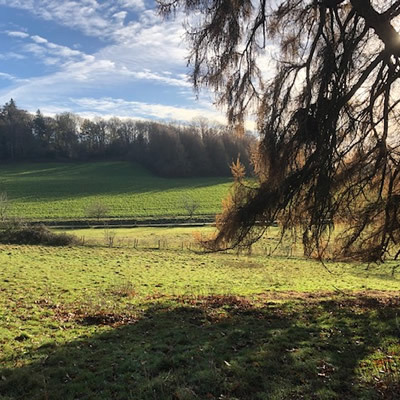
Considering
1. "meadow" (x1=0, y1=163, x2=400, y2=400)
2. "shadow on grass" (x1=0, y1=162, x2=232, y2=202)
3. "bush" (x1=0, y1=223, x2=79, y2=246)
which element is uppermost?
"shadow on grass" (x1=0, y1=162, x2=232, y2=202)

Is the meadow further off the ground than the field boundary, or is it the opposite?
the meadow

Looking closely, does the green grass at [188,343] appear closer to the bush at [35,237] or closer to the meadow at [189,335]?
the meadow at [189,335]

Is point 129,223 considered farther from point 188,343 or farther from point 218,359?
point 218,359

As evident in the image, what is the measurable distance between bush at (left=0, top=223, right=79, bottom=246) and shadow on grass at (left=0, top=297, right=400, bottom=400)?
21424 mm

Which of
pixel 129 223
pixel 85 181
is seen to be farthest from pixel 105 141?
pixel 129 223

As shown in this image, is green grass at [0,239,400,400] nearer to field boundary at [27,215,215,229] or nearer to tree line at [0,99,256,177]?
field boundary at [27,215,215,229]

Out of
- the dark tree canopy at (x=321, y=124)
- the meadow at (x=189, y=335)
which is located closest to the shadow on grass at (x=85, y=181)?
the meadow at (x=189, y=335)

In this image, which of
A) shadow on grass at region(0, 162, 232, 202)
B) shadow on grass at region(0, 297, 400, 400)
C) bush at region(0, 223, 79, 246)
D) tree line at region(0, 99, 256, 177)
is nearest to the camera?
shadow on grass at region(0, 297, 400, 400)

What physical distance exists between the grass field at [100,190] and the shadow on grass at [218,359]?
3980 cm

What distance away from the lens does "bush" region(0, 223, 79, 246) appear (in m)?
29.0

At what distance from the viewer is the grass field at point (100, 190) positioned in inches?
2002

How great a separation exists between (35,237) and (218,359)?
26815 mm

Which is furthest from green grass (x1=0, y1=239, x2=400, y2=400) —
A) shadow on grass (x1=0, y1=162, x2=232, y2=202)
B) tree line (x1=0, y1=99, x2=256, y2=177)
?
tree line (x1=0, y1=99, x2=256, y2=177)

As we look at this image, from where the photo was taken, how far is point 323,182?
292 inches
